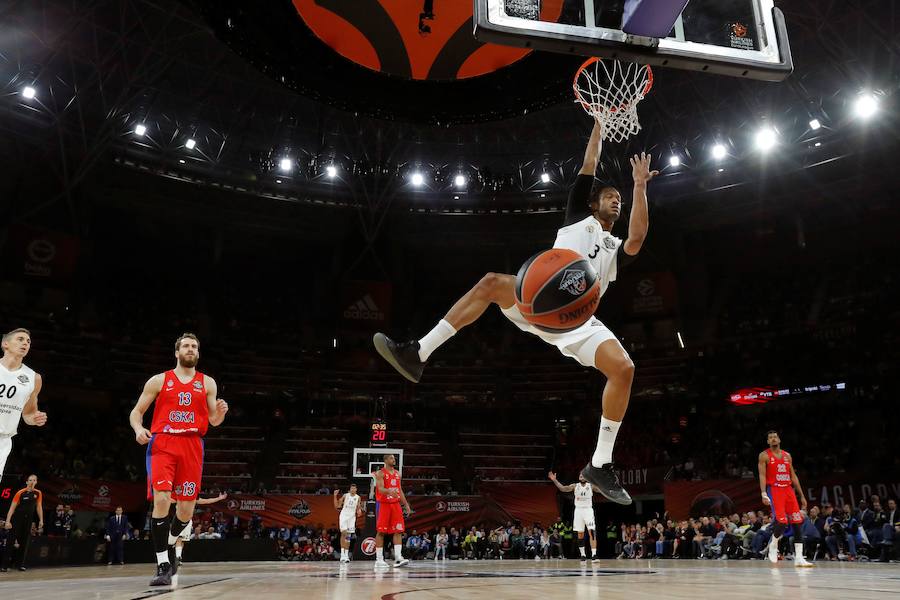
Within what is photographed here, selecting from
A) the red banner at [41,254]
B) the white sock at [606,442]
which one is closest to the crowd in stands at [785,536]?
the white sock at [606,442]

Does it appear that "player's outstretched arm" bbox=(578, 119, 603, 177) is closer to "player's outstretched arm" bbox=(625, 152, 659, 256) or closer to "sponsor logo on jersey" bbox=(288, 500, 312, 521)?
"player's outstretched arm" bbox=(625, 152, 659, 256)

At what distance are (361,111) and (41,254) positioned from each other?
14.1 m

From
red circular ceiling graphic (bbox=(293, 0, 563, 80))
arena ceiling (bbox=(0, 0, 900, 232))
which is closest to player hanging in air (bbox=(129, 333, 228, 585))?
red circular ceiling graphic (bbox=(293, 0, 563, 80))

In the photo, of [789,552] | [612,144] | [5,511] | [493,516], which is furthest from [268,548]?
[612,144]

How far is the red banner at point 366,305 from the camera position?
28328mm

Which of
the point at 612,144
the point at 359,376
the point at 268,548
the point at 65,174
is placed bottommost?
the point at 268,548

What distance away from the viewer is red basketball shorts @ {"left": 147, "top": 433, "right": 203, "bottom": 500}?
656 centimetres

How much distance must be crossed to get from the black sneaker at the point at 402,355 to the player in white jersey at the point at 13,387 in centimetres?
355

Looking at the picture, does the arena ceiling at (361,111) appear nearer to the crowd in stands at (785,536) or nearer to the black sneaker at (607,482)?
the black sneaker at (607,482)

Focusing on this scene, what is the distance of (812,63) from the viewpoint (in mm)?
21297

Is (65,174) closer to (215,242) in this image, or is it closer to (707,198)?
(215,242)


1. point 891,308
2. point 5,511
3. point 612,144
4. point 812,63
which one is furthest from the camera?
point 612,144

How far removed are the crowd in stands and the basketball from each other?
34.8 ft

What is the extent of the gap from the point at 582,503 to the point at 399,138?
1486 centimetres
